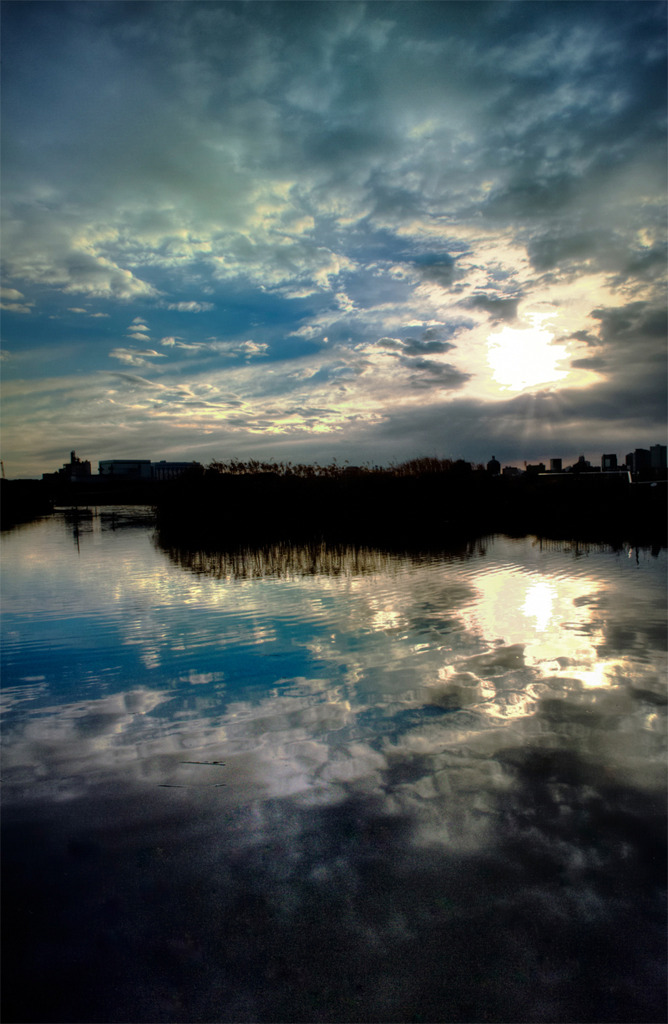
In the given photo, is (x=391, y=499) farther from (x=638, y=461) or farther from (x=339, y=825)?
(x=339, y=825)

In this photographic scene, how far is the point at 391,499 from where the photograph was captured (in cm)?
2292

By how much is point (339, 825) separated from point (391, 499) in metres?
20.3

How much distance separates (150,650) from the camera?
237 inches

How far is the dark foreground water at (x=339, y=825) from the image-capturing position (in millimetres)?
1990

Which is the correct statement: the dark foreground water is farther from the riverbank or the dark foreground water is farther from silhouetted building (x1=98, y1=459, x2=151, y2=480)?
silhouetted building (x1=98, y1=459, x2=151, y2=480)

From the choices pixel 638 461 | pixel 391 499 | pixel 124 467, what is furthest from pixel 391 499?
pixel 124 467

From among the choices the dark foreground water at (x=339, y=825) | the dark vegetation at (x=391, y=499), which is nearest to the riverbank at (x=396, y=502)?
the dark vegetation at (x=391, y=499)

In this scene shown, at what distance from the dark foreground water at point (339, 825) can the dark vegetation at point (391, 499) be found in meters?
13.0

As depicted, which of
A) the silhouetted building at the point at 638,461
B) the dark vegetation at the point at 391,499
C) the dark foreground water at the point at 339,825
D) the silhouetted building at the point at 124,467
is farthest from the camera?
the silhouetted building at the point at 124,467

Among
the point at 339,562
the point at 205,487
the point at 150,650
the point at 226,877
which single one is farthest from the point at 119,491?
the point at 226,877

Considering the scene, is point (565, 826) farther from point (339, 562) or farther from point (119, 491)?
point (119, 491)

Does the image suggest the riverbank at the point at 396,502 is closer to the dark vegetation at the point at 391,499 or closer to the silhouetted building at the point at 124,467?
the dark vegetation at the point at 391,499

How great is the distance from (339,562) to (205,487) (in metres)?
14.0

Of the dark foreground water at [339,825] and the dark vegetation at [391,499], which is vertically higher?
the dark vegetation at [391,499]
